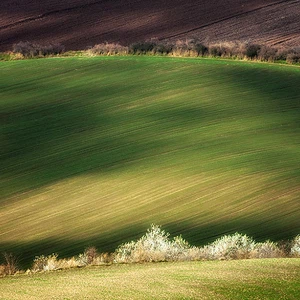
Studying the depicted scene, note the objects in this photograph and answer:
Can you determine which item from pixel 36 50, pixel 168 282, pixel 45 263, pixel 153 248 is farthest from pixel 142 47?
pixel 168 282

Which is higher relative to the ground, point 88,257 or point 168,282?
point 168,282

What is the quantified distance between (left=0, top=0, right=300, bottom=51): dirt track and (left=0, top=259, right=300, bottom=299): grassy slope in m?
36.7

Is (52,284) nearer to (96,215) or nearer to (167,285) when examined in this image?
(167,285)

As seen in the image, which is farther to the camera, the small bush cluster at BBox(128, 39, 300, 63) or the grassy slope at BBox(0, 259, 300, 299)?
the small bush cluster at BBox(128, 39, 300, 63)

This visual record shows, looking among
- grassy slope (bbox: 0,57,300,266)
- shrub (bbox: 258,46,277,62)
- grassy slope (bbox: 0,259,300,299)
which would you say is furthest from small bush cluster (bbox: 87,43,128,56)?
grassy slope (bbox: 0,259,300,299)

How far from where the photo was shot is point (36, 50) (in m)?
52.8

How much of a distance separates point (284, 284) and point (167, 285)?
2412mm

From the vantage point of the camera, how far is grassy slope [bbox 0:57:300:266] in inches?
1054

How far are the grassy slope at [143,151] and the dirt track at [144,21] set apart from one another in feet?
28.9

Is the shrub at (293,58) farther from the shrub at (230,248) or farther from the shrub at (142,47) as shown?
the shrub at (230,248)

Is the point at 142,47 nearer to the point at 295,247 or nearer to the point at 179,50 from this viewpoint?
the point at 179,50

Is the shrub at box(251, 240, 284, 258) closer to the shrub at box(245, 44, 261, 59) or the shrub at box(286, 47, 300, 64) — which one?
the shrub at box(286, 47, 300, 64)

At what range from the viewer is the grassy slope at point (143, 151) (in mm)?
26781

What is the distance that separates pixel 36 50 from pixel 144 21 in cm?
1069
